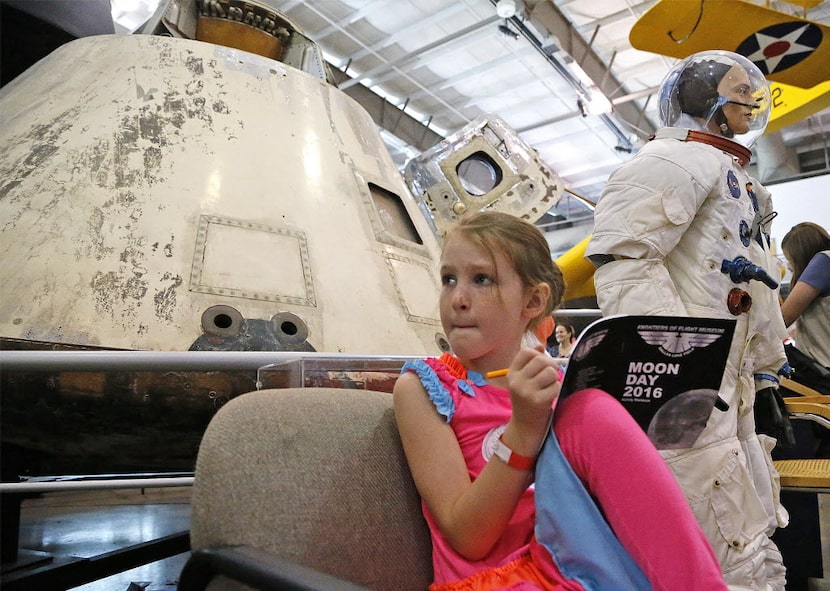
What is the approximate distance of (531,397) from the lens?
68 cm

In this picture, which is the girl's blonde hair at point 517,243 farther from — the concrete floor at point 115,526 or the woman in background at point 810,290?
the woman in background at point 810,290

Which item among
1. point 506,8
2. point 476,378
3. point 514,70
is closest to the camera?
point 476,378

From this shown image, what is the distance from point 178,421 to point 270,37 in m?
1.76

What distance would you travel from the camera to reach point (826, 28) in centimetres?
362

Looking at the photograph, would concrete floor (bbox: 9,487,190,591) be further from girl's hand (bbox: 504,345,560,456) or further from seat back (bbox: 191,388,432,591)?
girl's hand (bbox: 504,345,560,456)

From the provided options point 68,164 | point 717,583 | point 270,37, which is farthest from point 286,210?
point 717,583

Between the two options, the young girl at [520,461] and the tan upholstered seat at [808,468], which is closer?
the young girl at [520,461]

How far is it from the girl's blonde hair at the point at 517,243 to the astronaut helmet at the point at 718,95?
94cm

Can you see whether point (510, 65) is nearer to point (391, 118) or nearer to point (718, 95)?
point (391, 118)

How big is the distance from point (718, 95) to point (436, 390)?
1233 millimetres

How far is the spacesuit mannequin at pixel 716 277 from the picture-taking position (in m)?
1.27

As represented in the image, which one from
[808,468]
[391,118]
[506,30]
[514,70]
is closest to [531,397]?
[808,468]

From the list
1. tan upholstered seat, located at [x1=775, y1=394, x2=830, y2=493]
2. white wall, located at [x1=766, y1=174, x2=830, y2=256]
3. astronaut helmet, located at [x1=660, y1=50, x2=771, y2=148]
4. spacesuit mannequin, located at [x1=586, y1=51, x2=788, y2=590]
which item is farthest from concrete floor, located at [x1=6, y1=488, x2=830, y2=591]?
white wall, located at [x1=766, y1=174, x2=830, y2=256]

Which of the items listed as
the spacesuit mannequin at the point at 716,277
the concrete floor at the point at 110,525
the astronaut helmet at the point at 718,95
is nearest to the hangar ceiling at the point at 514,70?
the concrete floor at the point at 110,525
